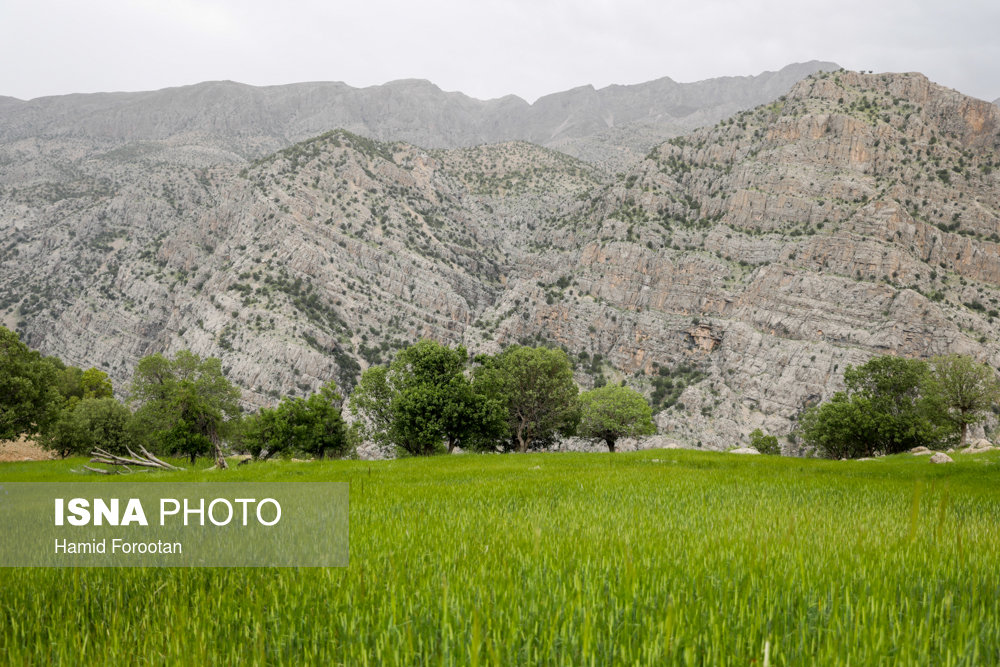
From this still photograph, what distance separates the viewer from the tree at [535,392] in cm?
5453

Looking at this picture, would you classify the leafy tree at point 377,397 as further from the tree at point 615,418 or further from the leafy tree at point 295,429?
the tree at point 615,418

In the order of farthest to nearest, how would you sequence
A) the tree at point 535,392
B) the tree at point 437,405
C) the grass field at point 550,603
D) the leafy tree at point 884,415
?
the leafy tree at point 884,415 → the tree at point 535,392 → the tree at point 437,405 → the grass field at point 550,603

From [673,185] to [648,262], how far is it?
2858 cm

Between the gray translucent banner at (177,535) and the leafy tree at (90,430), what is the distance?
5294 cm

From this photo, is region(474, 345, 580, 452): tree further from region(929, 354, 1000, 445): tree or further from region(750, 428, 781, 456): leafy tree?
region(750, 428, 781, 456): leafy tree

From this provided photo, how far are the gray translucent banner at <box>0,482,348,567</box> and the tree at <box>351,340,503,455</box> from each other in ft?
109

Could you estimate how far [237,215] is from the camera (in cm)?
15388

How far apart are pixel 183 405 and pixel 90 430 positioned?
13.5 m

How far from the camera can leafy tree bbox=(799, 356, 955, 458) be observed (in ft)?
185

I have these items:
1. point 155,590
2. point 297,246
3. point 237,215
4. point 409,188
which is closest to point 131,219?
point 237,215

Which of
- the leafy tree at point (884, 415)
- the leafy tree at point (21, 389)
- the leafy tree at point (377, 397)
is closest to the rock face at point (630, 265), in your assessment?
the leafy tree at point (884, 415)

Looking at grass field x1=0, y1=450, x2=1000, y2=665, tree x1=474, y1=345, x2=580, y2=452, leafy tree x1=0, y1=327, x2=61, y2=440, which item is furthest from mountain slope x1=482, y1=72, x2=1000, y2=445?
grass field x1=0, y1=450, x2=1000, y2=665

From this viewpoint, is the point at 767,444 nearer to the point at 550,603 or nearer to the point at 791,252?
the point at 791,252

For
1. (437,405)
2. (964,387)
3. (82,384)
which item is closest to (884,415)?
(964,387)
